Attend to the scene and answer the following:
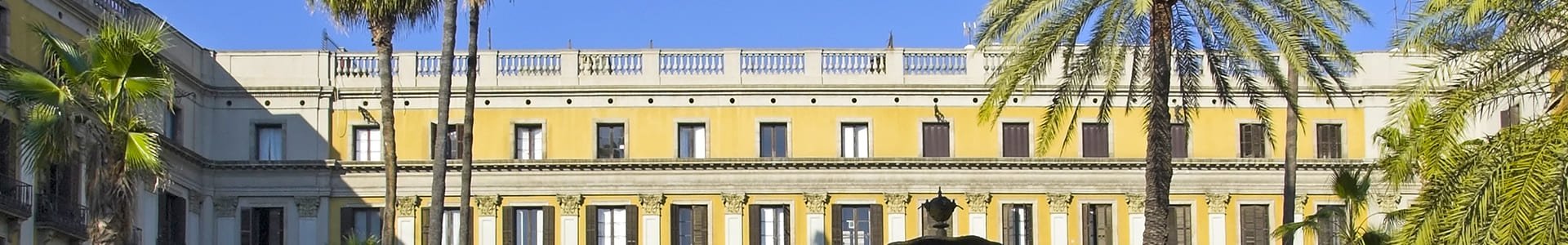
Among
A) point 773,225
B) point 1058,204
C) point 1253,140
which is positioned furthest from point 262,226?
point 1253,140

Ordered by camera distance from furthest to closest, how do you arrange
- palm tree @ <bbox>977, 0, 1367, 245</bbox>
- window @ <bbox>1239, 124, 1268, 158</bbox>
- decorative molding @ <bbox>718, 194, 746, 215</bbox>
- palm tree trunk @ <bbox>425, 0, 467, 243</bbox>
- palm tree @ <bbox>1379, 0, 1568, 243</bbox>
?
window @ <bbox>1239, 124, 1268, 158</bbox>
decorative molding @ <bbox>718, 194, 746, 215</bbox>
palm tree trunk @ <bbox>425, 0, 467, 243</bbox>
palm tree @ <bbox>977, 0, 1367, 245</bbox>
palm tree @ <bbox>1379, 0, 1568, 243</bbox>

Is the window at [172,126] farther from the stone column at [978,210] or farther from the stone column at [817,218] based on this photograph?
the stone column at [978,210]

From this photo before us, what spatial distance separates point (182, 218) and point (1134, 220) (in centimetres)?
1989

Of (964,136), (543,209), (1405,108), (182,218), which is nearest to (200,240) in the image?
(182,218)

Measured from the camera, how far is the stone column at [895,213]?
64.1 metres

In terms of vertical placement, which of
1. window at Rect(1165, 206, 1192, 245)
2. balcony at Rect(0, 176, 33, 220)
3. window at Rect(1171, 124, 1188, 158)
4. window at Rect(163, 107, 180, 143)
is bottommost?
window at Rect(1165, 206, 1192, 245)

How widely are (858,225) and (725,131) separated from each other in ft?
11.3

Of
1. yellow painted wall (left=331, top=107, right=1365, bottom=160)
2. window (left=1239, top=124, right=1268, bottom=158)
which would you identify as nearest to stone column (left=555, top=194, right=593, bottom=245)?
yellow painted wall (left=331, top=107, right=1365, bottom=160)

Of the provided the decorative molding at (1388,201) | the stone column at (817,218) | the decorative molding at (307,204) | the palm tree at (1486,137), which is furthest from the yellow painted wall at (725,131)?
the palm tree at (1486,137)

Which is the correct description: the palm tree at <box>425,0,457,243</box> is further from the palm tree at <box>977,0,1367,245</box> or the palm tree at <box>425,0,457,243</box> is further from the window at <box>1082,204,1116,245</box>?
the window at <box>1082,204,1116,245</box>

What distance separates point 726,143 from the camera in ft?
210

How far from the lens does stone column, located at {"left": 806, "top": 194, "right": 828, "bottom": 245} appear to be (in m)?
64.0

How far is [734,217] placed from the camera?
210 feet

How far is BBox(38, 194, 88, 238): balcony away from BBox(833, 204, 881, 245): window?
54.2ft
